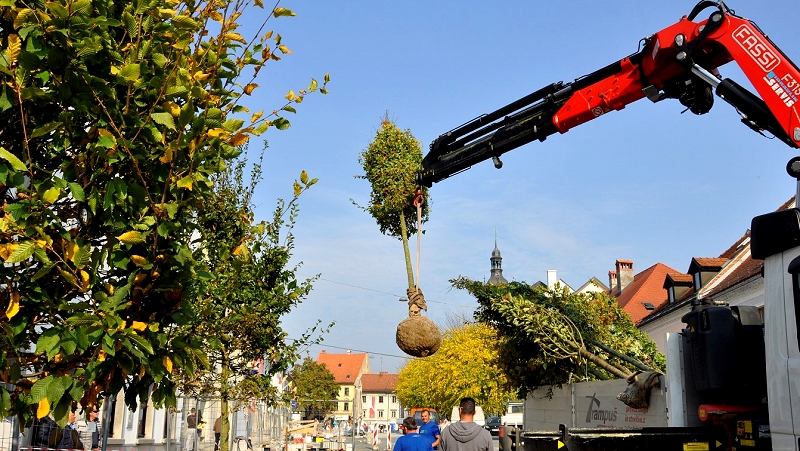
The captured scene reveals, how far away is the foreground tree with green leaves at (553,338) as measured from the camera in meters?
15.0

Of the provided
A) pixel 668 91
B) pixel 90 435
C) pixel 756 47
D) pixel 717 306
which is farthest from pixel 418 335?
pixel 90 435

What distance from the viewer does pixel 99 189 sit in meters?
4.36

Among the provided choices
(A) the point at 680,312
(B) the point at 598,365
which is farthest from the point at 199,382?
(A) the point at 680,312

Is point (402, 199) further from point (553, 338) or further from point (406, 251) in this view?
point (553, 338)

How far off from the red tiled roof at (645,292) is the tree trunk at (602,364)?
3554 centimetres

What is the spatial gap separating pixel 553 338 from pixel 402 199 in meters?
6.69

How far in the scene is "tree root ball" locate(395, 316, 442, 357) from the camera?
8797mm

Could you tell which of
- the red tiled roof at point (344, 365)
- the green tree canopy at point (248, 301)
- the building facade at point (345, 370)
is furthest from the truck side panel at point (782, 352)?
the red tiled roof at point (344, 365)

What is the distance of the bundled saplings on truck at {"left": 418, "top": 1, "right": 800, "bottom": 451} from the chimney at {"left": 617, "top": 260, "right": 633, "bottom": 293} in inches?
2148

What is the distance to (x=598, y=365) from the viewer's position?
597 inches

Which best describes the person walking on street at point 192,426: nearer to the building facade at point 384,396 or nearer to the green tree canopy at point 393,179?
the green tree canopy at point 393,179

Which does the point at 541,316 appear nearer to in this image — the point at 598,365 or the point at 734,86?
the point at 598,365

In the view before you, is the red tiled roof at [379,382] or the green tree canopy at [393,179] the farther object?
the red tiled roof at [379,382]

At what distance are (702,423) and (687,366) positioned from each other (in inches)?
23.9
